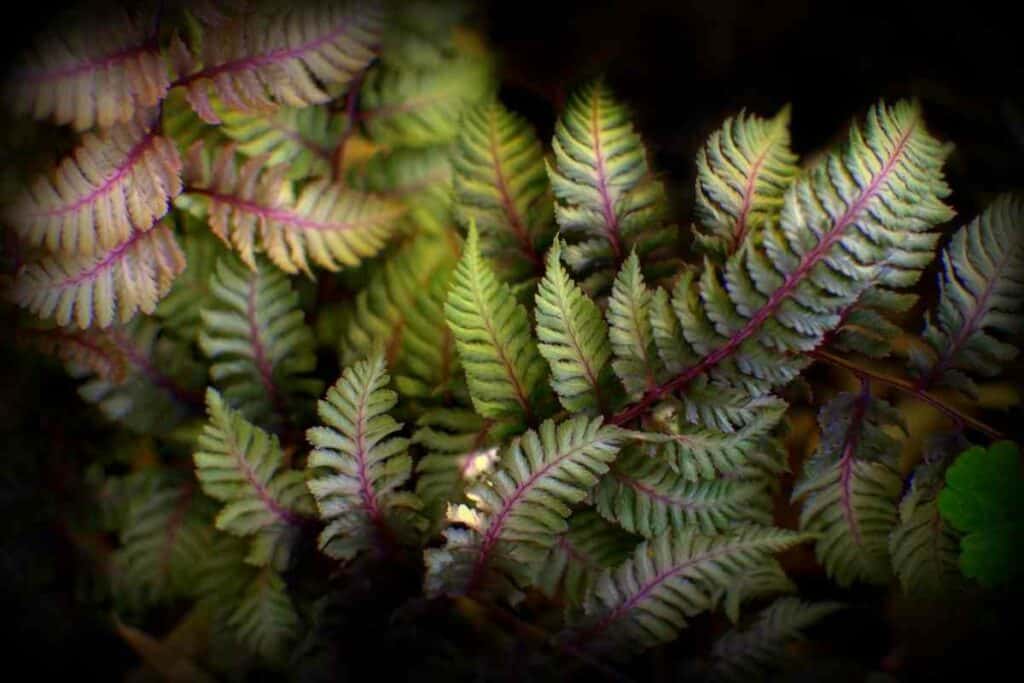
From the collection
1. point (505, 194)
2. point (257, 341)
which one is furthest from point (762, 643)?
point (257, 341)

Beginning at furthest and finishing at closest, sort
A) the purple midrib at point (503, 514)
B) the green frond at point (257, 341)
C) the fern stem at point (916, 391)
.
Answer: the green frond at point (257, 341), the fern stem at point (916, 391), the purple midrib at point (503, 514)

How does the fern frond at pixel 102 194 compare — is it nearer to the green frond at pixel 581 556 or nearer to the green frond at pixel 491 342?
the green frond at pixel 491 342

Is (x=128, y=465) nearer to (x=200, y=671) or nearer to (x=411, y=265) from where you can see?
(x=200, y=671)

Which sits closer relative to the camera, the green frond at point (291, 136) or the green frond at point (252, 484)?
the green frond at point (252, 484)

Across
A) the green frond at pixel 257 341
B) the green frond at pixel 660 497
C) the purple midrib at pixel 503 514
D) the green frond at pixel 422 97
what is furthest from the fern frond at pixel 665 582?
the green frond at pixel 422 97

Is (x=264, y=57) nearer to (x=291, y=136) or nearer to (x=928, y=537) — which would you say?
(x=291, y=136)

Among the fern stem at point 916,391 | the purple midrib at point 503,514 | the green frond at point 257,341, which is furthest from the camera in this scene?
the green frond at point 257,341
